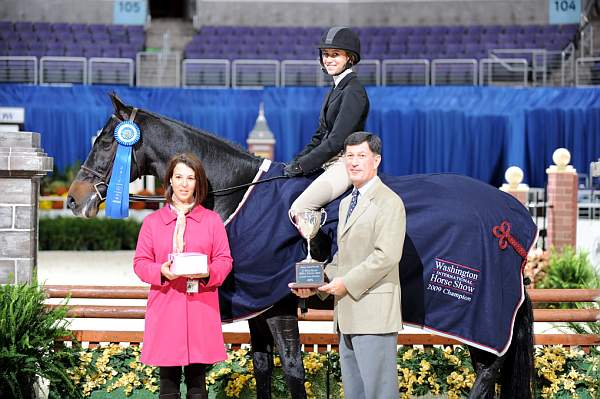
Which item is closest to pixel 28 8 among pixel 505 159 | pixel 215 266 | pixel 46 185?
pixel 46 185

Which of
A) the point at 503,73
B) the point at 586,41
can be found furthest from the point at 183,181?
the point at 586,41

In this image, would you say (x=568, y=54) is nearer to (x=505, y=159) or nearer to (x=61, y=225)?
(x=505, y=159)

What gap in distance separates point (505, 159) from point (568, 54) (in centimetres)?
387

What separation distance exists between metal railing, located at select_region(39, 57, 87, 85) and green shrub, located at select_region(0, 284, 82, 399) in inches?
599

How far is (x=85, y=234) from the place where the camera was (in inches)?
619

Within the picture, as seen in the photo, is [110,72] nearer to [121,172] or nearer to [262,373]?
[121,172]

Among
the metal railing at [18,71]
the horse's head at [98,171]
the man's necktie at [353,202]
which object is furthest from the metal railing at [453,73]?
the man's necktie at [353,202]

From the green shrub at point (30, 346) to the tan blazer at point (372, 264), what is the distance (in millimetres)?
1679

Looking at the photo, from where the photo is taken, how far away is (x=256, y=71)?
747 inches

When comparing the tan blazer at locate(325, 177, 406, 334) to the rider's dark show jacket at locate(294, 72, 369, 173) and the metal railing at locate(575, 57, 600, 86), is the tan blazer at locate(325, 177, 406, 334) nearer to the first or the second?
the rider's dark show jacket at locate(294, 72, 369, 173)

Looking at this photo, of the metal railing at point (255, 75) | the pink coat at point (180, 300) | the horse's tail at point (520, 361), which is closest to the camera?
the pink coat at point (180, 300)

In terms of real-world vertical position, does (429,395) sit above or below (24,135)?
below

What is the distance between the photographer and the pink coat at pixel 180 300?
345cm

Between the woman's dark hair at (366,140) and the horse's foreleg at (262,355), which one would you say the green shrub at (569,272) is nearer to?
the horse's foreleg at (262,355)
